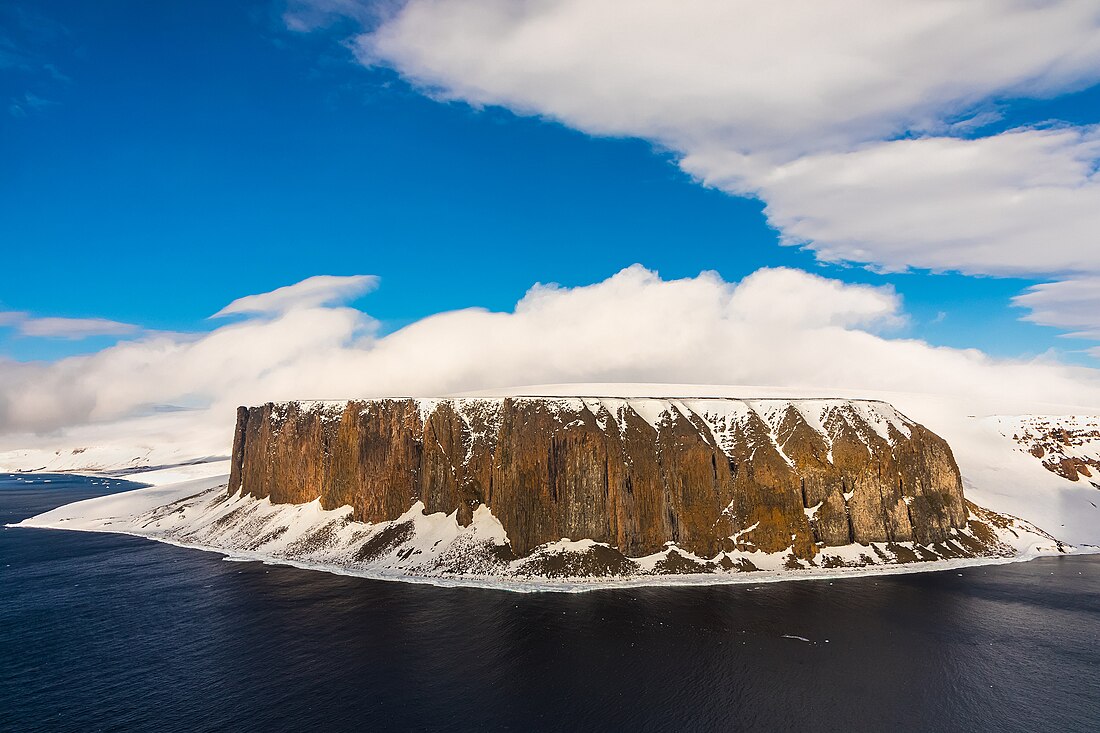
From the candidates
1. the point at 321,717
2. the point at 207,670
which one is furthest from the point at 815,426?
the point at 207,670

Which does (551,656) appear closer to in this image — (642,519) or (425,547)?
(642,519)

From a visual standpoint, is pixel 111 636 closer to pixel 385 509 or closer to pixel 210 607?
pixel 210 607

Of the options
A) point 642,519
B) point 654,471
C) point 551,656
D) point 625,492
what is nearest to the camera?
point 551,656

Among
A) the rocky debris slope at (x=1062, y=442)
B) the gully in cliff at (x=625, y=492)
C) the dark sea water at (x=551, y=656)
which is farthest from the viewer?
the rocky debris slope at (x=1062, y=442)

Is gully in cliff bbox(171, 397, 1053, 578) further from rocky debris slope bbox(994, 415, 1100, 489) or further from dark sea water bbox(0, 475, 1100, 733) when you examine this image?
rocky debris slope bbox(994, 415, 1100, 489)

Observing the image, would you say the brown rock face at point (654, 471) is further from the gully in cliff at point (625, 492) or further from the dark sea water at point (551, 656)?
the dark sea water at point (551, 656)

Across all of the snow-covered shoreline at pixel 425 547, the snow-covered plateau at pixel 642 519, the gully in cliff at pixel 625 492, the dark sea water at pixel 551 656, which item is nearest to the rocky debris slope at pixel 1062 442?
the snow-covered plateau at pixel 642 519

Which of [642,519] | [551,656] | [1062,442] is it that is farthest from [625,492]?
[1062,442]
